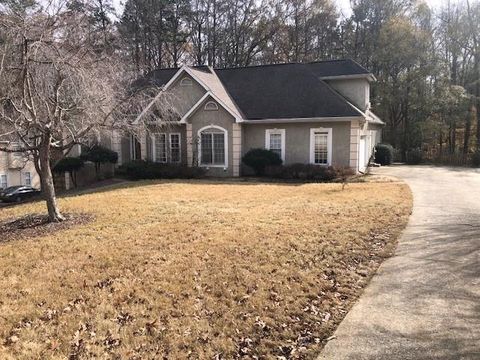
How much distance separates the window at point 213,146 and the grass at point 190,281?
11114 mm

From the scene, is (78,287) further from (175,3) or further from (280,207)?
(175,3)

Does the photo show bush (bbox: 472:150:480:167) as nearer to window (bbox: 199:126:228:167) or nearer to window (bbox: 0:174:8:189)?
window (bbox: 199:126:228:167)

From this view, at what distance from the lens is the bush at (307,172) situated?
63.2ft

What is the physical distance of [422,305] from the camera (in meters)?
5.24

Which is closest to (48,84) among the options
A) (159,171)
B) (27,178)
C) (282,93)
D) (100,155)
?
(159,171)

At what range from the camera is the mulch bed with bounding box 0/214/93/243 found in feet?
30.2

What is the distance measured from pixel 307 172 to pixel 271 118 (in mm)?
3719

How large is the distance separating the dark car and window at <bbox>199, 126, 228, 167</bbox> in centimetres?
1362

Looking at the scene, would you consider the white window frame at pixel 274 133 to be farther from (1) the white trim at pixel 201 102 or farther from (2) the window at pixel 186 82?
(2) the window at pixel 186 82

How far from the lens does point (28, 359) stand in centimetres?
409

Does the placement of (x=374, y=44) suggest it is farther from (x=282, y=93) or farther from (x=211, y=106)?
(x=211, y=106)

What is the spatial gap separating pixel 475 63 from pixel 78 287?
38759 millimetres

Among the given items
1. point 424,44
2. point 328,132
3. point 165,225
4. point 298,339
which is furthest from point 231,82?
point 298,339

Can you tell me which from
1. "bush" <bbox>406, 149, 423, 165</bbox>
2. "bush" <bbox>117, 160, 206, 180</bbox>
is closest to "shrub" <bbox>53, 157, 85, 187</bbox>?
"bush" <bbox>117, 160, 206, 180</bbox>
